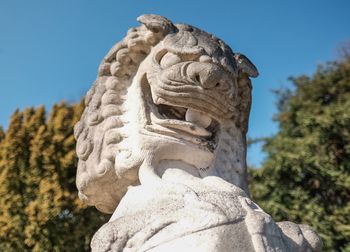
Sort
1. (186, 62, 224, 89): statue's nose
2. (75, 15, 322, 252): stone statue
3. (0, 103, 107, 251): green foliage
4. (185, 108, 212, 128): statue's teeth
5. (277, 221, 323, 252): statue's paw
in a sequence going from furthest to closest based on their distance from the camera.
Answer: (0, 103, 107, 251): green foliage, (185, 108, 212, 128): statue's teeth, (186, 62, 224, 89): statue's nose, (277, 221, 323, 252): statue's paw, (75, 15, 322, 252): stone statue

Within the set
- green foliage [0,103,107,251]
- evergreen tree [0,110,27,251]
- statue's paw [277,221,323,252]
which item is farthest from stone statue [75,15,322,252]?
evergreen tree [0,110,27,251]

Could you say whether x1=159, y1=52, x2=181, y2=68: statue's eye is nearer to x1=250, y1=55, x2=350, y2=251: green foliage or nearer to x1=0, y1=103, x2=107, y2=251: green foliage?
x1=0, y1=103, x2=107, y2=251: green foliage

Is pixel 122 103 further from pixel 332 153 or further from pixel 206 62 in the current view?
pixel 332 153

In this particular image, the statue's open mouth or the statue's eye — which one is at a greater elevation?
the statue's eye

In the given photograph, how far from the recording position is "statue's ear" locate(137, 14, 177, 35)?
107 inches

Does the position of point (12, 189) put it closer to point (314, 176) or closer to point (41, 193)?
point (41, 193)

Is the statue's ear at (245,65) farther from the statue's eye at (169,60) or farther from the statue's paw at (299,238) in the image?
the statue's paw at (299,238)

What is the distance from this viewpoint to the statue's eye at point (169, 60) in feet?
8.66

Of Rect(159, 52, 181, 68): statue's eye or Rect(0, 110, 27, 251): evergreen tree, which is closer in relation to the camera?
Rect(159, 52, 181, 68): statue's eye

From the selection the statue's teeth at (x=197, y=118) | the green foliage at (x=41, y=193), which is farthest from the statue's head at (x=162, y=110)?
the green foliage at (x=41, y=193)

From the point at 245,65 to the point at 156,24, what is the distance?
64 centimetres

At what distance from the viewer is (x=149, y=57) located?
2.78 meters

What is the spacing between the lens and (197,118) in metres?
2.70

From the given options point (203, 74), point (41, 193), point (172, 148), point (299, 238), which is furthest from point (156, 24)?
point (41, 193)
